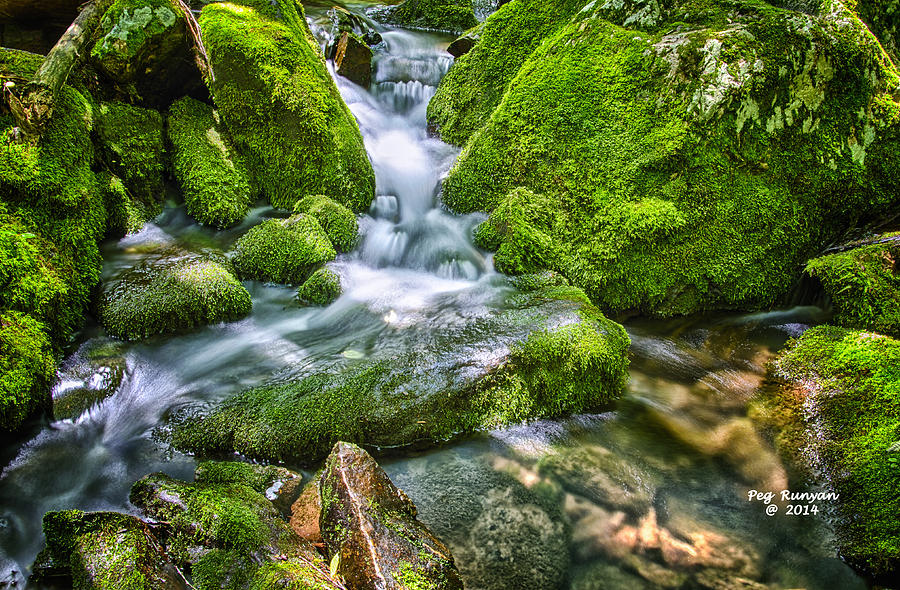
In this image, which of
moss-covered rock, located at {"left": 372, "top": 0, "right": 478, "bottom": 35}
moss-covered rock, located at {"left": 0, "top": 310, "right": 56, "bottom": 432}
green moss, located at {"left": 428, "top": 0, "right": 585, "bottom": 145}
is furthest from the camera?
moss-covered rock, located at {"left": 372, "top": 0, "right": 478, "bottom": 35}

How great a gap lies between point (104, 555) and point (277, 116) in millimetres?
5011

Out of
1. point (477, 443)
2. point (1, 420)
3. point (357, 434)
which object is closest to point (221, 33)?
point (1, 420)

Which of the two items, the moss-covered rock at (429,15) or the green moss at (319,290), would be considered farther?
the moss-covered rock at (429,15)

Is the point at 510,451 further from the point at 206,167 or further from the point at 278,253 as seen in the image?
the point at 206,167

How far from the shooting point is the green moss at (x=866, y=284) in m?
4.50

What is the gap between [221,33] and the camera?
5.98 m

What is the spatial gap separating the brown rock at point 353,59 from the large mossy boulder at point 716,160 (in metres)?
4.54

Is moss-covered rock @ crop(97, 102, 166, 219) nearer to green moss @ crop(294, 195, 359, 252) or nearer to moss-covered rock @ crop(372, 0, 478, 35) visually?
green moss @ crop(294, 195, 359, 252)

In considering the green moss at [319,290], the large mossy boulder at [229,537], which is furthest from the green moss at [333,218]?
the large mossy boulder at [229,537]

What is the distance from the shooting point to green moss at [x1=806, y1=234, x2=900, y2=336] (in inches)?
177

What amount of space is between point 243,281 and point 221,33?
10.8 ft

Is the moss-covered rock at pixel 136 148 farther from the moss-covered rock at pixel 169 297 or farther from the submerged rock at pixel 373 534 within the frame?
the submerged rock at pixel 373 534

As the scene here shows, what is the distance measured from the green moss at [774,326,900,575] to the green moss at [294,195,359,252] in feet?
15.2

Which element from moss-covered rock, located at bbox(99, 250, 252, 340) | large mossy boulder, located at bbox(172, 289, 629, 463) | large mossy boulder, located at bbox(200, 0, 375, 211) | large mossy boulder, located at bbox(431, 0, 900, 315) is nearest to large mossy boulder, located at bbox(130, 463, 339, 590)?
large mossy boulder, located at bbox(172, 289, 629, 463)
